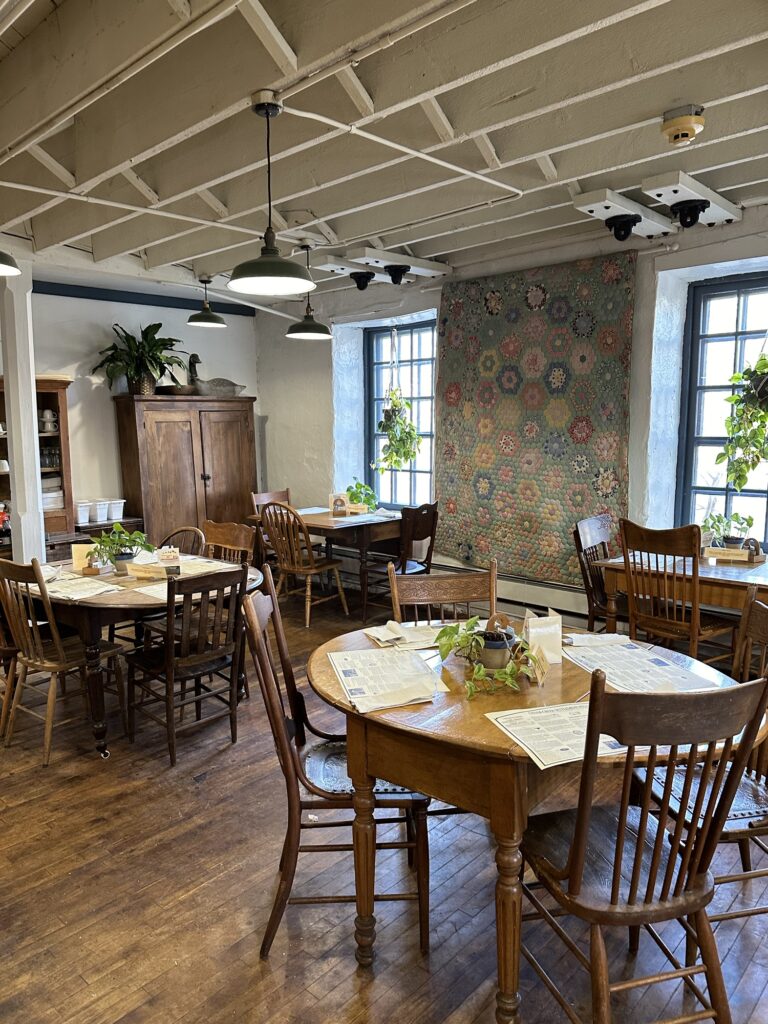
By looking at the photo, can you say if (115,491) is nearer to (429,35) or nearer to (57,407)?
(57,407)

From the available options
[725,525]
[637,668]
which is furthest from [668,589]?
[637,668]

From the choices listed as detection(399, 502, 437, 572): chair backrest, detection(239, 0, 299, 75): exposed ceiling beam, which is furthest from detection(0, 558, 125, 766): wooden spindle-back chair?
detection(399, 502, 437, 572): chair backrest

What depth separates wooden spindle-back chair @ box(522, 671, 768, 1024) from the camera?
141 centimetres

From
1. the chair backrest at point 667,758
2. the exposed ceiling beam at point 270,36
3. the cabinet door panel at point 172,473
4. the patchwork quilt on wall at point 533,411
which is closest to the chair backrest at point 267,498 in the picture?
the cabinet door panel at point 172,473

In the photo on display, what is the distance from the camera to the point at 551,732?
1685 millimetres

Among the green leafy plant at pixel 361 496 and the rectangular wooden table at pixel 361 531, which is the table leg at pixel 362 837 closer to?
the rectangular wooden table at pixel 361 531

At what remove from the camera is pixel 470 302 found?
17.0 feet

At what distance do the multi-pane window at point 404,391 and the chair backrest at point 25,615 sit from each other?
364 centimetres

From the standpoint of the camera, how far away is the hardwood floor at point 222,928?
1.83 meters

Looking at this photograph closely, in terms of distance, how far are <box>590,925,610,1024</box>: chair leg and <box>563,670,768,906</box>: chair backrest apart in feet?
0.37

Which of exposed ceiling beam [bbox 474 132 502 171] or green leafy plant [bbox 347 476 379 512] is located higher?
exposed ceiling beam [bbox 474 132 502 171]

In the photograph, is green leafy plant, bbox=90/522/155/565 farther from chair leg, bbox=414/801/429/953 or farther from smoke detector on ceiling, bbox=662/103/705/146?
smoke detector on ceiling, bbox=662/103/705/146

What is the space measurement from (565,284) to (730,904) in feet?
11.8

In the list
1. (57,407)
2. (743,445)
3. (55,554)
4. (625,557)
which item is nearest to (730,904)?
(625,557)
